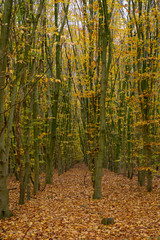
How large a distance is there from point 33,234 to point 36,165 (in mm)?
4736

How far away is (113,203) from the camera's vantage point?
26.3 feet

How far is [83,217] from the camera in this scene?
20.8 feet

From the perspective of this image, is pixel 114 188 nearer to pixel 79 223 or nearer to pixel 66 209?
pixel 66 209

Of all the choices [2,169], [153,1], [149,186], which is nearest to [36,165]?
[2,169]

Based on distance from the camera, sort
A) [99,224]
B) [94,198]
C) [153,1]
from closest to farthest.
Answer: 1. [99,224]
2. [94,198]
3. [153,1]

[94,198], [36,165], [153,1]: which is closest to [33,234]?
[94,198]

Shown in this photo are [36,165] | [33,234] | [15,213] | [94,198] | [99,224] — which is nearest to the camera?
[33,234]

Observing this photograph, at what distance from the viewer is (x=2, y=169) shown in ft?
19.3

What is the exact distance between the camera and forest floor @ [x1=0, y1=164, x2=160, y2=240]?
5.00 meters

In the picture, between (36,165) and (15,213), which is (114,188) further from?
(15,213)

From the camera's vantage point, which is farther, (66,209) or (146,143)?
(146,143)

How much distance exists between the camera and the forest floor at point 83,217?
4996 mm

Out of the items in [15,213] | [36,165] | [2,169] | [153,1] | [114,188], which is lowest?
[114,188]

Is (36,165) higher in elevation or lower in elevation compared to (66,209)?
higher
